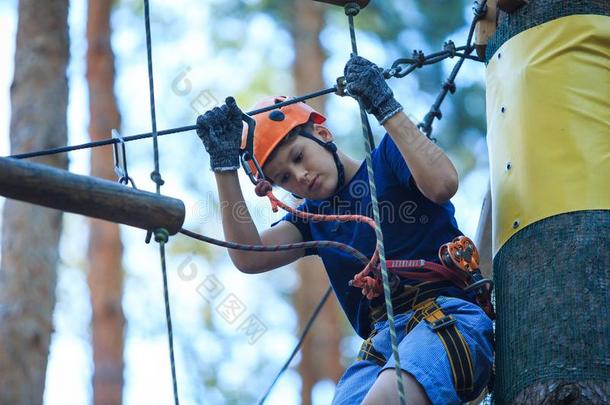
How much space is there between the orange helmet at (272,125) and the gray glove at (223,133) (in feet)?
0.33

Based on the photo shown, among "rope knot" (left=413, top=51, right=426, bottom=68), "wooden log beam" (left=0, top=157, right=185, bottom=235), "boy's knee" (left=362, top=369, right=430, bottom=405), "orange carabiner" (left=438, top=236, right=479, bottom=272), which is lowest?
"boy's knee" (left=362, top=369, right=430, bottom=405)

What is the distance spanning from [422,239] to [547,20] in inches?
28.8

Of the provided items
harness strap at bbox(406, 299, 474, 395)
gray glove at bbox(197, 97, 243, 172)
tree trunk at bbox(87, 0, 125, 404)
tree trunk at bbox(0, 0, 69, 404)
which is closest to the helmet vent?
gray glove at bbox(197, 97, 243, 172)

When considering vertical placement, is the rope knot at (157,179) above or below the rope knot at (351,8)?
below

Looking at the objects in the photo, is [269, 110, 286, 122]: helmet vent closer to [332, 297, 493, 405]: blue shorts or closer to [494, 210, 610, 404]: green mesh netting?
[332, 297, 493, 405]: blue shorts

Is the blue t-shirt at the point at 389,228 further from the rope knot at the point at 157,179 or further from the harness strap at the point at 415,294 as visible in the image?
the rope knot at the point at 157,179

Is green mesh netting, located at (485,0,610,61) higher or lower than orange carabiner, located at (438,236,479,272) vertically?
higher

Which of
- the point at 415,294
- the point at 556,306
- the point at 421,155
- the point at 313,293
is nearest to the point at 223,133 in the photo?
the point at 421,155

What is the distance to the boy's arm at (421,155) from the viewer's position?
10.1 ft

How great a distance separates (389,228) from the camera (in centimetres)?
329

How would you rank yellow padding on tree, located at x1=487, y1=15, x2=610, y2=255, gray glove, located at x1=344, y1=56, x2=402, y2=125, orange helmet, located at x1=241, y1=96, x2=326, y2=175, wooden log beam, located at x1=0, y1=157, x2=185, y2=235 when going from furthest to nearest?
orange helmet, located at x1=241, y1=96, x2=326, y2=175 → gray glove, located at x1=344, y1=56, x2=402, y2=125 → yellow padding on tree, located at x1=487, y1=15, x2=610, y2=255 → wooden log beam, located at x1=0, y1=157, x2=185, y2=235

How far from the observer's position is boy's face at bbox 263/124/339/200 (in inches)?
138

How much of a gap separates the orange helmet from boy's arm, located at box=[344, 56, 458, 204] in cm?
52

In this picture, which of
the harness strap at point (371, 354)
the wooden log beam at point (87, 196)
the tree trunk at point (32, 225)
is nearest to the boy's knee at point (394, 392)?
the harness strap at point (371, 354)
